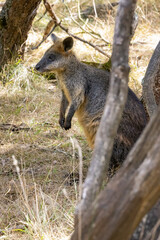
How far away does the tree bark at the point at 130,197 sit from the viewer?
1693 mm

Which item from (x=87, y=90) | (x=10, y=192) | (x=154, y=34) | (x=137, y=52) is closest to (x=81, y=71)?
(x=87, y=90)

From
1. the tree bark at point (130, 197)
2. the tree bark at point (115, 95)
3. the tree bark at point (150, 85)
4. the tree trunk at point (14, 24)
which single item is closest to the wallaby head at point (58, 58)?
the tree bark at point (150, 85)

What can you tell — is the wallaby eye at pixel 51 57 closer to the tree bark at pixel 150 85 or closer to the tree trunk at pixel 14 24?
the tree bark at pixel 150 85

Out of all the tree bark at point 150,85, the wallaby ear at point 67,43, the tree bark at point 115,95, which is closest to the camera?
the tree bark at point 115,95

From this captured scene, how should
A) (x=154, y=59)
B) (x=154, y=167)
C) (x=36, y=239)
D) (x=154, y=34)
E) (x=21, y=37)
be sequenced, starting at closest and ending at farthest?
(x=154, y=167) → (x=36, y=239) → (x=154, y=59) → (x=21, y=37) → (x=154, y=34)

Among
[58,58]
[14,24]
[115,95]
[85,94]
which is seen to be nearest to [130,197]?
[115,95]

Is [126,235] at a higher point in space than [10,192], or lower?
higher

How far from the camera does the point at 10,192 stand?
414 cm

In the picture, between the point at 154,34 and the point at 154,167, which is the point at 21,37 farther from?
the point at 154,167

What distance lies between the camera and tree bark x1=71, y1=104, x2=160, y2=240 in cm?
169

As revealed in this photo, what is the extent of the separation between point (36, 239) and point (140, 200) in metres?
1.61

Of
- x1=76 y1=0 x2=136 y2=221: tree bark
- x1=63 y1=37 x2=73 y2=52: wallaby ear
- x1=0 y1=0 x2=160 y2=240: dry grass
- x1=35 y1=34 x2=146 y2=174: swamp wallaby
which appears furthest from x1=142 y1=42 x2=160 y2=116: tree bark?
x1=76 y1=0 x2=136 y2=221: tree bark

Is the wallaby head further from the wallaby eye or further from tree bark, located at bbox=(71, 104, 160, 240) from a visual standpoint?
tree bark, located at bbox=(71, 104, 160, 240)

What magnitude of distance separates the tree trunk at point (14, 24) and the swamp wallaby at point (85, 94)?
5.37 ft
